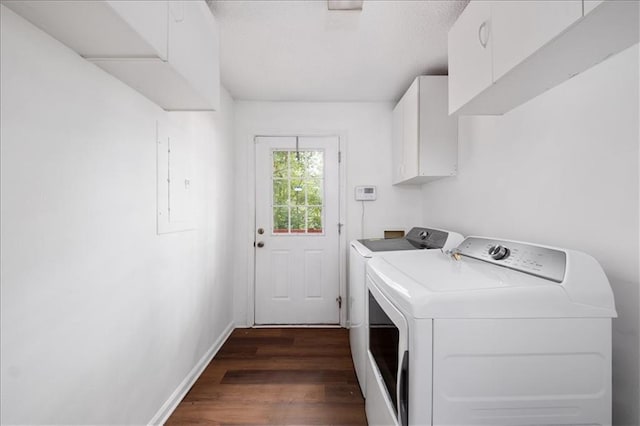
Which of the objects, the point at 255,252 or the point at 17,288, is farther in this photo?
the point at 255,252

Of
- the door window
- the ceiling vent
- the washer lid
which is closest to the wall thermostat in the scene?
the door window

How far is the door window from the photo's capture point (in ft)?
9.82

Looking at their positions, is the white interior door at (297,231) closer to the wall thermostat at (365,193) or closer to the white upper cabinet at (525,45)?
the wall thermostat at (365,193)

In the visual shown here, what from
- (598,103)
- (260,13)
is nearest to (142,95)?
(260,13)

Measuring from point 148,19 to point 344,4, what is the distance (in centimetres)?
100

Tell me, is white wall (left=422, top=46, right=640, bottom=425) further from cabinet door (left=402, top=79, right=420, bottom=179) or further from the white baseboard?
the white baseboard

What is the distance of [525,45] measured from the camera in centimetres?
97

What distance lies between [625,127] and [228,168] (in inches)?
103

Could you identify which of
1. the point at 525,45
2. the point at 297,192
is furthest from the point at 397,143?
the point at 525,45

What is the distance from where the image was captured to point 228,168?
110 inches

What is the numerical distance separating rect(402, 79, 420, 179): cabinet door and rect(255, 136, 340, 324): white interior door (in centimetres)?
74

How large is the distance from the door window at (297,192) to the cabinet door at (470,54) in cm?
167

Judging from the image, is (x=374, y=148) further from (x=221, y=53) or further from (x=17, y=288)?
(x=17, y=288)

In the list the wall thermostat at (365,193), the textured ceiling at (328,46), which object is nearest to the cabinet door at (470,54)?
the textured ceiling at (328,46)
